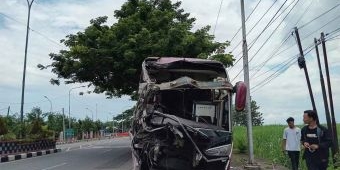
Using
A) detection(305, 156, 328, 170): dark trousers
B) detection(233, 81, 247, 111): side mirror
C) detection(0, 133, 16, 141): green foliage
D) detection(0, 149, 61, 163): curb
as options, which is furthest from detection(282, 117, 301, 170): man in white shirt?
detection(0, 133, 16, 141): green foliage

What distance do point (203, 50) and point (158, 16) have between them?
109 inches

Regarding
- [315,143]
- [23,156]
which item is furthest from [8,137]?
[315,143]

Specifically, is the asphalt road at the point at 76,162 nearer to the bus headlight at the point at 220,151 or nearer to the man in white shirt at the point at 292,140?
the man in white shirt at the point at 292,140

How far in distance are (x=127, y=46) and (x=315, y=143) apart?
14.2 m

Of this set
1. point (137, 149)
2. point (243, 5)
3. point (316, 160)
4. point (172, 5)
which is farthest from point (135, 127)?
point (172, 5)

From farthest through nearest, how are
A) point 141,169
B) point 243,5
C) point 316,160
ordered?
point 243,5
point 141,169
point 316,160

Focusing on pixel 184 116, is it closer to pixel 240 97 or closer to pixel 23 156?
pixel 240 97

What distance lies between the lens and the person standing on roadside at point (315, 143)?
898cm

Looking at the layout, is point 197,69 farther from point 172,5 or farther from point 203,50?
point 172,5

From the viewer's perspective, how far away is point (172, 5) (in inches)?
1057

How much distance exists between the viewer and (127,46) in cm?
2219

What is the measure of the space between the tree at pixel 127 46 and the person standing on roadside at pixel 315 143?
42.5 feet

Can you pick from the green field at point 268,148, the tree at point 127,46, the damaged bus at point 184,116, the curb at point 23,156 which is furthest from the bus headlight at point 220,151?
the curb at point 23,156

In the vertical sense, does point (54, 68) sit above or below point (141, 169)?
above
